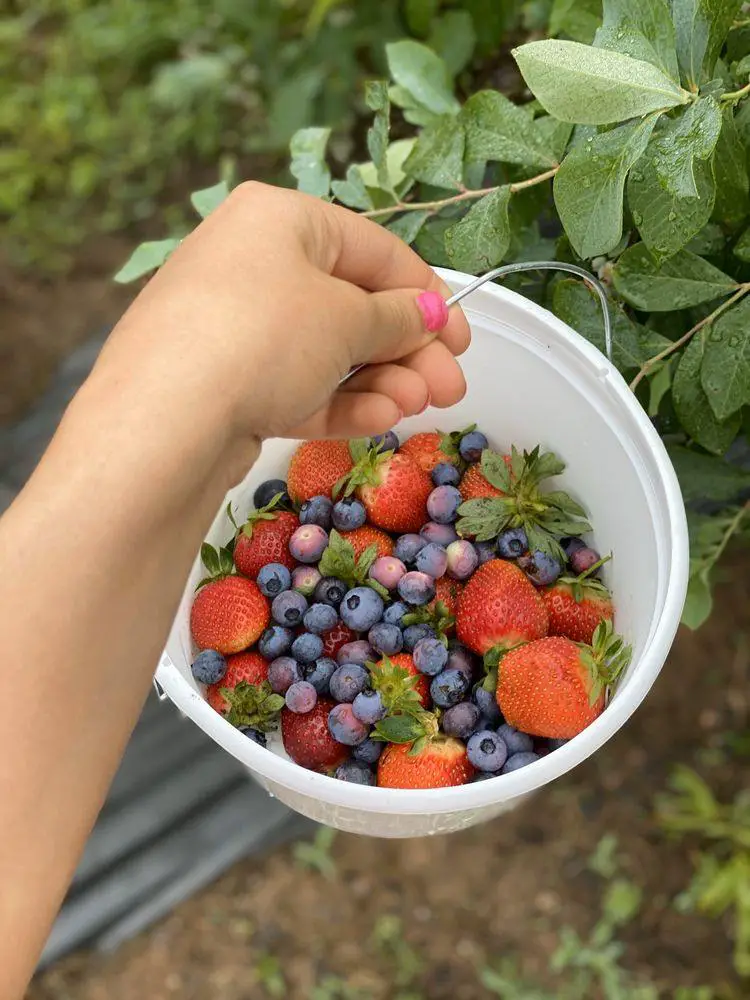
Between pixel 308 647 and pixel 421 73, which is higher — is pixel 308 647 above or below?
below

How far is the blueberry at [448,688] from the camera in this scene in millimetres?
900

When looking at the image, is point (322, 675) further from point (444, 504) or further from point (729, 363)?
point (729, 363)

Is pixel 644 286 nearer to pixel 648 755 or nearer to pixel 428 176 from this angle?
pixel 428 176

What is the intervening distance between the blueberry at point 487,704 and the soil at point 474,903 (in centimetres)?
72

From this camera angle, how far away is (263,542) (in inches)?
39.4

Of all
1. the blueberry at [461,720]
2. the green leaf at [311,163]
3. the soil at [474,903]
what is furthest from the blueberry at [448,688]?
the soil at [474,903]

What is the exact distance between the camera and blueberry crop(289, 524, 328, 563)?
977mm

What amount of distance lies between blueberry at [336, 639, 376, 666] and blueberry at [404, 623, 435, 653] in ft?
0.11

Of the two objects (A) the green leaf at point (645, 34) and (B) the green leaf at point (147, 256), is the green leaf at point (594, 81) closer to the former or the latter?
(A) the green leaf at point (645, 34)

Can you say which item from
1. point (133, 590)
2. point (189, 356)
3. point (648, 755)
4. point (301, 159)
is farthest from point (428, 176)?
point (648, 755)

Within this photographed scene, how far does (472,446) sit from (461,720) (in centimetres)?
30

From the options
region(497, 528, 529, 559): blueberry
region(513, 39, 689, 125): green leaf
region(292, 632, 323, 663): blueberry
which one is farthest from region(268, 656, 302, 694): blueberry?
region(513, 39, 689, 125): green leaf

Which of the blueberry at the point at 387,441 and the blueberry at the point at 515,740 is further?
the blueberry at the point at 387,441

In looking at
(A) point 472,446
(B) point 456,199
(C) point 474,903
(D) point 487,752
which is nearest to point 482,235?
(B) point 456,199
